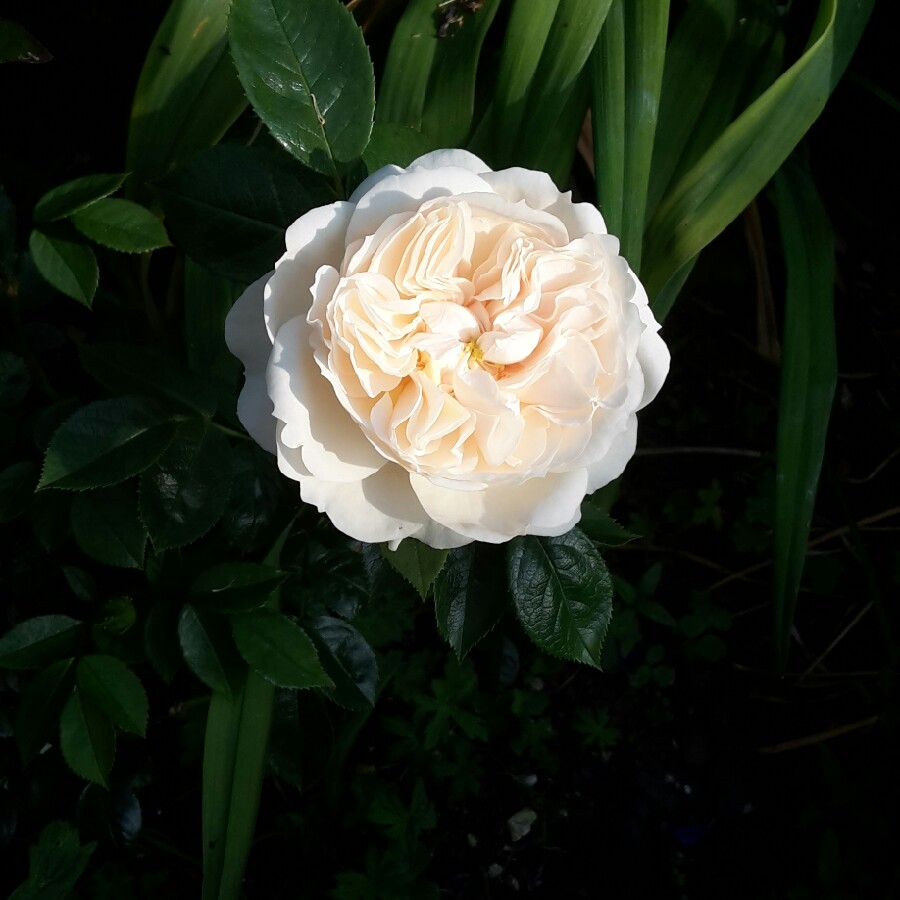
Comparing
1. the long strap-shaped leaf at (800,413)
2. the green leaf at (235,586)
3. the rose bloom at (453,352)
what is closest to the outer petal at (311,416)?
the rose bloom at (453,352)

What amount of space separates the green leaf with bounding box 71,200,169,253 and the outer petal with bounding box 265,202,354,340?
211mm

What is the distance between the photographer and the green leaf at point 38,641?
72cm

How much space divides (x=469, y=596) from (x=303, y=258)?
0.96 ft

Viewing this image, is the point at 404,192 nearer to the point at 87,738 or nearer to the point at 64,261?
the point at 64,261

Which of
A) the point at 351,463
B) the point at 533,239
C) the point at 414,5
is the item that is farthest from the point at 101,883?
the point at 414,5

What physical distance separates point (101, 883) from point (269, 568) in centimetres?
57

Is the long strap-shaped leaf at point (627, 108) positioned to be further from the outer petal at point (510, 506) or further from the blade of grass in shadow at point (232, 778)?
the blade of grass in shadow at point (232, 778)

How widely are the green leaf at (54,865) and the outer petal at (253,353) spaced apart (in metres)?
0.51

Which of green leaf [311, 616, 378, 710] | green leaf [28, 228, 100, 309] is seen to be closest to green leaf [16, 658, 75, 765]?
green leaf [311, 616, 378, 710]

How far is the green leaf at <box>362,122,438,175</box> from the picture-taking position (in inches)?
23.5

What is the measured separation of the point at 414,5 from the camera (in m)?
0.85

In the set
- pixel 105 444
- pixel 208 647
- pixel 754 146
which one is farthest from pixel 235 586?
pixel 754 146

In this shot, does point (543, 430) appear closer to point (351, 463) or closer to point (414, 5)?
point (351, 463)

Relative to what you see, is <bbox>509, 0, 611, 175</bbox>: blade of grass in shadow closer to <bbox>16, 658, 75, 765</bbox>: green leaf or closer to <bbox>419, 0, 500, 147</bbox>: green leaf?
<bbox>419, 0, 500, 147</bbox>: green leaf
